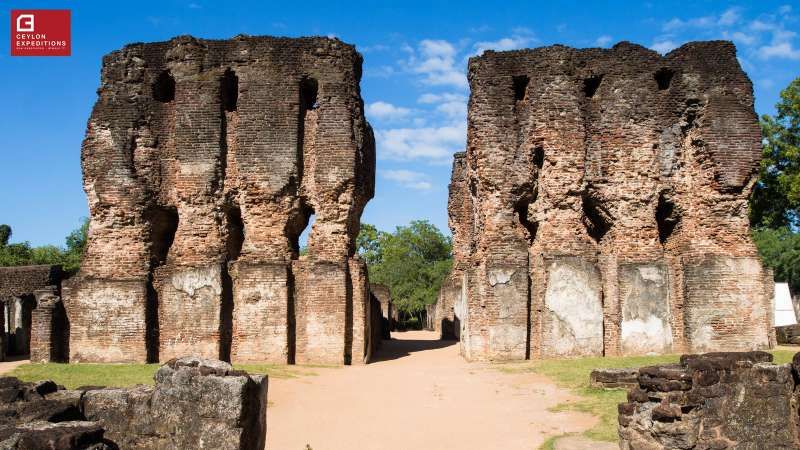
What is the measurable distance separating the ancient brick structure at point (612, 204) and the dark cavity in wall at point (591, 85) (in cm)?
3

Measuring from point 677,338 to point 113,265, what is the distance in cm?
1364

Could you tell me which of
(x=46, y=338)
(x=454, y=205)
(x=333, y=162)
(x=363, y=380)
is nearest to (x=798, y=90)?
(x=454, y=205)

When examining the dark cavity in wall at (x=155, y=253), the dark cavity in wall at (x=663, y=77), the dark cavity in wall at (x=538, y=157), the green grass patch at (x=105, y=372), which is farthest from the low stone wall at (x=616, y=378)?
the dark cavity in wall at (x=155, y=253)

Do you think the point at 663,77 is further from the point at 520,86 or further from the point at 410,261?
the point at 410,261

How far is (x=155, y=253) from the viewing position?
16.9 metres

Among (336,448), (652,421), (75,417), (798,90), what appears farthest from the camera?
(798,90)

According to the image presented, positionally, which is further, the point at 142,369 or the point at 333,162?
the point at 333,162

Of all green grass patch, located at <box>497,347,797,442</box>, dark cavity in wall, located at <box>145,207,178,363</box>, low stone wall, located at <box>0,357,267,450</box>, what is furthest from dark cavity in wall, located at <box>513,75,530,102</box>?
low stone wall, located at <box>0,357,267,450</box>

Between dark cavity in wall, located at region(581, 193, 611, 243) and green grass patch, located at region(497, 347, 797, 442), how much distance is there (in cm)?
341

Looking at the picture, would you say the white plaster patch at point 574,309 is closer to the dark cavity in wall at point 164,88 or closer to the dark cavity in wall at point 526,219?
the dark cavity in wall at point 526,219

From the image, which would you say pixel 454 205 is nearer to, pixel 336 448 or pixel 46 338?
pixel 46 338

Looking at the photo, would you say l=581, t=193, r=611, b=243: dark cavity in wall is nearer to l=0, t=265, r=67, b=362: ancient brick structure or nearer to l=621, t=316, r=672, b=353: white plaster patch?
l=621, t=316, r=672, b=353: white plaster patch

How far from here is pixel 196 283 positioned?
52.4 feet

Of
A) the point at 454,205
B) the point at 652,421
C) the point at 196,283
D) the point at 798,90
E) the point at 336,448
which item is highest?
the point at 798,90
